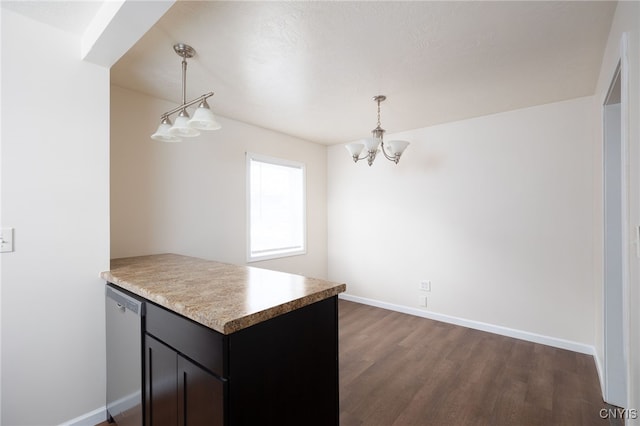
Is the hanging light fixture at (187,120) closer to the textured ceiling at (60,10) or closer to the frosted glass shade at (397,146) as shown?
the textured ceiling at (60,10)

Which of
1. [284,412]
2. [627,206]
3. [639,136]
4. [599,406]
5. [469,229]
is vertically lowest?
[599,406]

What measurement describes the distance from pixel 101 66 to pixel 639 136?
2.76 m

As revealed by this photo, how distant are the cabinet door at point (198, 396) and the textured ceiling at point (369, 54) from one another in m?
1.74

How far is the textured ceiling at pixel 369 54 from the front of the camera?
5.16 ft

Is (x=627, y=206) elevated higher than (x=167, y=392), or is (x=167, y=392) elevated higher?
(x=627, y=206)

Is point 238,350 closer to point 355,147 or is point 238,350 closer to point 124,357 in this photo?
point 124,357

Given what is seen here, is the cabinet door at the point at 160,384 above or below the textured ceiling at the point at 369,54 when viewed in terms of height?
below

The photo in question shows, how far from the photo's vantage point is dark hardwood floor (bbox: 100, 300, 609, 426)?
1913 mm

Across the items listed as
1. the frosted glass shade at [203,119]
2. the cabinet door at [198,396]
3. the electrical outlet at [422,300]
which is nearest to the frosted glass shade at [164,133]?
the frosted glass shade at [203,119]

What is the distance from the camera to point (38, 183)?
1.59m

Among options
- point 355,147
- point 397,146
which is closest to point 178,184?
point 355,147

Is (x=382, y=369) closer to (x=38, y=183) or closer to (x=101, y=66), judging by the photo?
(x=38, y=183)

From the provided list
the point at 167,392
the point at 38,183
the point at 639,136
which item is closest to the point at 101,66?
the point at 38,183

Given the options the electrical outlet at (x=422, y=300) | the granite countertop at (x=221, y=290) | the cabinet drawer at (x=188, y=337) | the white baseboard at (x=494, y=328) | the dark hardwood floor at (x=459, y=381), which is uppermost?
the granite countertop at (x=221, y=290)
